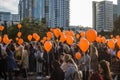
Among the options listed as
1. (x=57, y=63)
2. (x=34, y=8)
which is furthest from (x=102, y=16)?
(x=57, y=63)

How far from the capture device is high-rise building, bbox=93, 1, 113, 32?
151m

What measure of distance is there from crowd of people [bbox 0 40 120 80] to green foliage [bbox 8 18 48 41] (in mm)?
58052

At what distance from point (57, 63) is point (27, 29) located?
71.9 meters

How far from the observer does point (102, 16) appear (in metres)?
156

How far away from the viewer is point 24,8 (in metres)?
177

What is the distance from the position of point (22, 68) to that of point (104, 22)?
13694cm

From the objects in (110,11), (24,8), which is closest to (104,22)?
(110,11)

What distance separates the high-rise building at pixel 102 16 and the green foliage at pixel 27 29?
60419 millimetres

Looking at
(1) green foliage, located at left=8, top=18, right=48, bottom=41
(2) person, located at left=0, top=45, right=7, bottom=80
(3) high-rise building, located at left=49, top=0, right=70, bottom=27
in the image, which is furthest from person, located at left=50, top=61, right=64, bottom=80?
(3) high-rise building, located at left=49, top=0, right=70, bottom=27

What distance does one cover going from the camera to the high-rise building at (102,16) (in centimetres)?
15112

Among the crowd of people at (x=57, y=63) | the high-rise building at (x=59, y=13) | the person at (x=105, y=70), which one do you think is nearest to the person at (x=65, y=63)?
the crowd of people at (x=57, y=63)

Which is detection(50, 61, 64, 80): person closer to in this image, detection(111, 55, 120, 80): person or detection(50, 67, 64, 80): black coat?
detection(50, 67, 64, 80): black coat

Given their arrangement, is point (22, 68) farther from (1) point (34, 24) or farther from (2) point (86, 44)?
(1) point (34, 24)

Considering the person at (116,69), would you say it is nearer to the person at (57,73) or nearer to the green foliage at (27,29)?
the person at (57,73)
